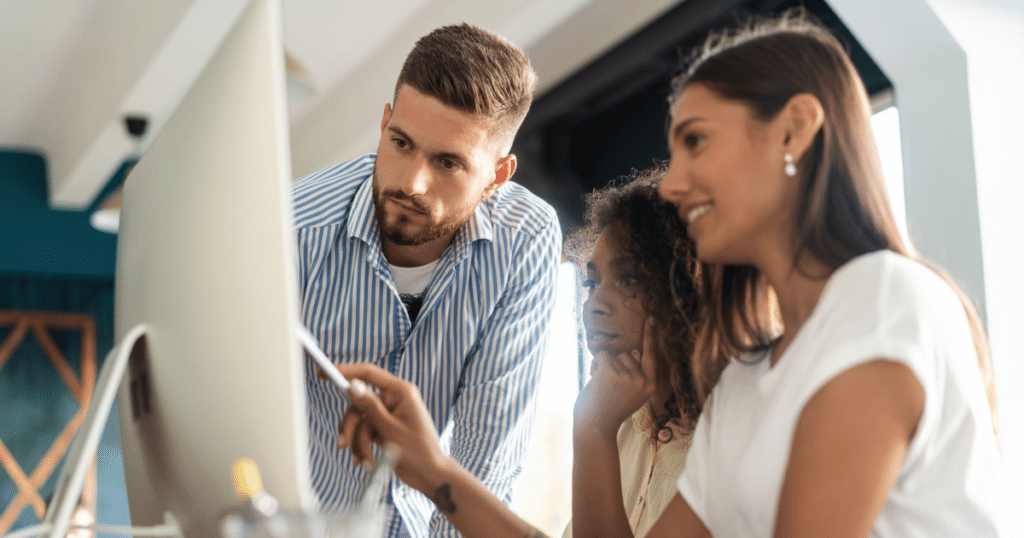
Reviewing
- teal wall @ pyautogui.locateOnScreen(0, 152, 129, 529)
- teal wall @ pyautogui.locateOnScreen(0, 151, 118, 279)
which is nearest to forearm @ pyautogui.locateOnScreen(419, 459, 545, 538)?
teal wall @ pyautogui.locateOnScreen(0, 152, 129, 529)

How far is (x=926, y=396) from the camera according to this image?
72 centimetres

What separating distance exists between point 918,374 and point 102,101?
3753 mm

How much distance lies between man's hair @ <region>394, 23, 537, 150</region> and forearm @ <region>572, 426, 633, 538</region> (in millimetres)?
481

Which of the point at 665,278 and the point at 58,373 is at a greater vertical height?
the point at 58,373

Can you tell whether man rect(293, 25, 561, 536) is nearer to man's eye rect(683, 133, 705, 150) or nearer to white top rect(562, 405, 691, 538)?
white top rect(562, 405, 691, 538)

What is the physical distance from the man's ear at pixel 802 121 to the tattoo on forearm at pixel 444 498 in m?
0.50

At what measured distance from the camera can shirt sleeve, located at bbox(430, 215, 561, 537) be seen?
4.15ft

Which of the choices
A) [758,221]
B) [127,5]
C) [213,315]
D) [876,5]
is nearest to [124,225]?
[213,315]

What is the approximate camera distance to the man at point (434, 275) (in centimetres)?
125

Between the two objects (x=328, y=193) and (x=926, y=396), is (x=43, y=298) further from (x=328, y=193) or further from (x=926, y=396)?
(x=926, y=396)

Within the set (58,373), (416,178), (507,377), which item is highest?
(58,373)

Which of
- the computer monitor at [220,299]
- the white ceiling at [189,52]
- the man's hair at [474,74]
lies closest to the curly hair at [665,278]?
the man's hair at [474,74]

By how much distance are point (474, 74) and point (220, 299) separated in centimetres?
81

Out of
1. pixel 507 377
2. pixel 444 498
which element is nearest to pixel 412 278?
pixel 507 377
